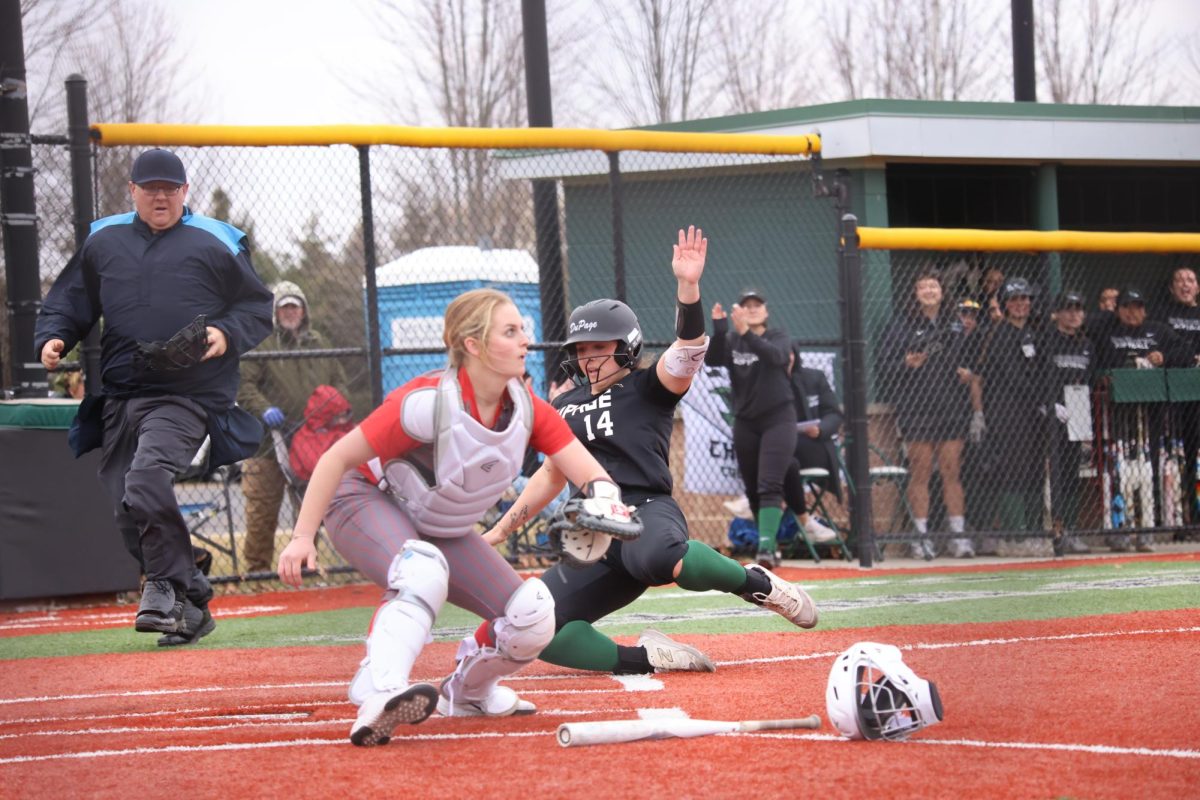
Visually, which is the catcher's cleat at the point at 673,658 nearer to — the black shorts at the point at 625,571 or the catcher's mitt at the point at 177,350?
the black shorts at the point at 625,571

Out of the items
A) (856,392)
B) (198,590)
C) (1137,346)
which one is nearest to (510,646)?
(198,590)

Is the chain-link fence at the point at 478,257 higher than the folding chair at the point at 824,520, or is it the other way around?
the chain-link fence at the point at 478,257

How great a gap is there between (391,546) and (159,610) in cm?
242

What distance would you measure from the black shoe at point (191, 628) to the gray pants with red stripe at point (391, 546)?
2.71 meters

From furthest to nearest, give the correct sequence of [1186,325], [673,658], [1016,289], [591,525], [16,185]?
1. [1186,325]
2. [1016,289]
3. [16,185]
4. [673,658]
5. [591,525]

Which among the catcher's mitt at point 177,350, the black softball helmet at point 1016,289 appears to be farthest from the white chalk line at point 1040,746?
the black softball helmet at point 1016,289

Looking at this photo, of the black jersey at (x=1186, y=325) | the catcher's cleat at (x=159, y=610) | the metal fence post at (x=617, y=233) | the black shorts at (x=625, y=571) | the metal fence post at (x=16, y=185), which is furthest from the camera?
the black jersey at (x=1186, y=325)

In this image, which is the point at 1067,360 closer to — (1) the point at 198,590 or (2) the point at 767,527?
(2) the point at 767,527

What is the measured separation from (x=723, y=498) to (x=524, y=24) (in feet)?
14.1

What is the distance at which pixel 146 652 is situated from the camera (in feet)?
23.4

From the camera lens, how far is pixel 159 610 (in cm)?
660

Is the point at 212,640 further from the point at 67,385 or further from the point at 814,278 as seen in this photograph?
the point at 814,278

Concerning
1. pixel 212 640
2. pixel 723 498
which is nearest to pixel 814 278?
pixel 723 498

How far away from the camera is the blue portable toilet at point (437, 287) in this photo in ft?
42.6
